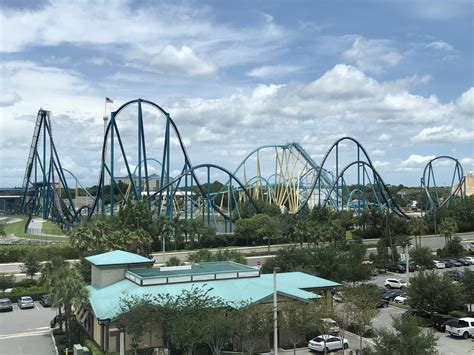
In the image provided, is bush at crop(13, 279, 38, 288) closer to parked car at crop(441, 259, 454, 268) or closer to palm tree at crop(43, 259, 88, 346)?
palm tree at crop(43, 259, 88, 346)

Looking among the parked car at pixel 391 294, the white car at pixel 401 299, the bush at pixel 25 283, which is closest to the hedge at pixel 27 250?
the bush at pixel 25 283

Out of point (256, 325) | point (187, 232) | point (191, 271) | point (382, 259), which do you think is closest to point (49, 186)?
point (187, 232)

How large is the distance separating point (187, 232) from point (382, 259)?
837 inches

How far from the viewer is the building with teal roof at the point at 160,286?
78.7 ft

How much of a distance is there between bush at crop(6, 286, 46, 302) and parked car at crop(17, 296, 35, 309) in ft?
4.33

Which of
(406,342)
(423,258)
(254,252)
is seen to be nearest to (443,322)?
(406,342)

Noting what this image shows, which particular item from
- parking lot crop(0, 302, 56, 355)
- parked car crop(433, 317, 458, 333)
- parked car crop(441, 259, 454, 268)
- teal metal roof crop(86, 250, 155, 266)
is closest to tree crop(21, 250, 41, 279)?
parking lot crop(0, 302, 56, 355)

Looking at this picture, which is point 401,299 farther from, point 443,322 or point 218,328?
point 218,328

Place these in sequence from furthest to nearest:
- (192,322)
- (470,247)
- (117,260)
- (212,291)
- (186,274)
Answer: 1. (470,247)
2. (117,260)
3. (186,274)
4. (212,291)
5. (192,322)

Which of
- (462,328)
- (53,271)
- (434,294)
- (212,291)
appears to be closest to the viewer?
(212,291)

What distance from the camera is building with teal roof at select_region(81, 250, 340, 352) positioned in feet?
78.7

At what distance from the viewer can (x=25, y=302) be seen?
36094 mm

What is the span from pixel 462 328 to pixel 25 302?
87.8 ft

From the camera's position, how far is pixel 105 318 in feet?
75.9
